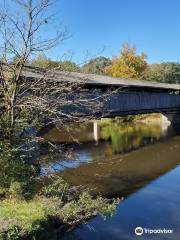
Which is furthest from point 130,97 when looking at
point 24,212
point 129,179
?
point 24,212

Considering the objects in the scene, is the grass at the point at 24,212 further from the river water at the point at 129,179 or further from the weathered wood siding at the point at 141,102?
the weathered wood siding at the point at 141,102

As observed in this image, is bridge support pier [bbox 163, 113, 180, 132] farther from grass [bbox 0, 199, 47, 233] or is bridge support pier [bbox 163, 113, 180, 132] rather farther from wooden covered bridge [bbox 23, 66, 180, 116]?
grass [bbox 0, 199, 47, 233]

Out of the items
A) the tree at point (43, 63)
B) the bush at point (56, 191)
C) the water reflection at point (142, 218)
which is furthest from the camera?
the tree at point (43, 63)

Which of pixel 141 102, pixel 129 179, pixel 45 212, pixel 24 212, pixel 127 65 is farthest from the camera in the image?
pixel 127 65

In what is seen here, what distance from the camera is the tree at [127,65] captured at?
4359cm

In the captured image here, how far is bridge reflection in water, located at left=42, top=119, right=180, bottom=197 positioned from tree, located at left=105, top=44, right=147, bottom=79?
15091 mm

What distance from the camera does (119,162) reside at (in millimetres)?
17984

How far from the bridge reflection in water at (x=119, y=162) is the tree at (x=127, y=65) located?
15091mm

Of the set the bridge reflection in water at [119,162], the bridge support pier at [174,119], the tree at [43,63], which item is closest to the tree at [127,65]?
the bridge support pier at [174,119]

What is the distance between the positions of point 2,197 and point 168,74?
62.8 meters

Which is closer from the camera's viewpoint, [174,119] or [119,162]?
[119,162]

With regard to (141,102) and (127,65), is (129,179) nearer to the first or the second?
(141,102)

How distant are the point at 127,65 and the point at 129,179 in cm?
3153

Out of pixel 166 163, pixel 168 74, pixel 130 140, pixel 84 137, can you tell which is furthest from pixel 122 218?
pixel 168 74
